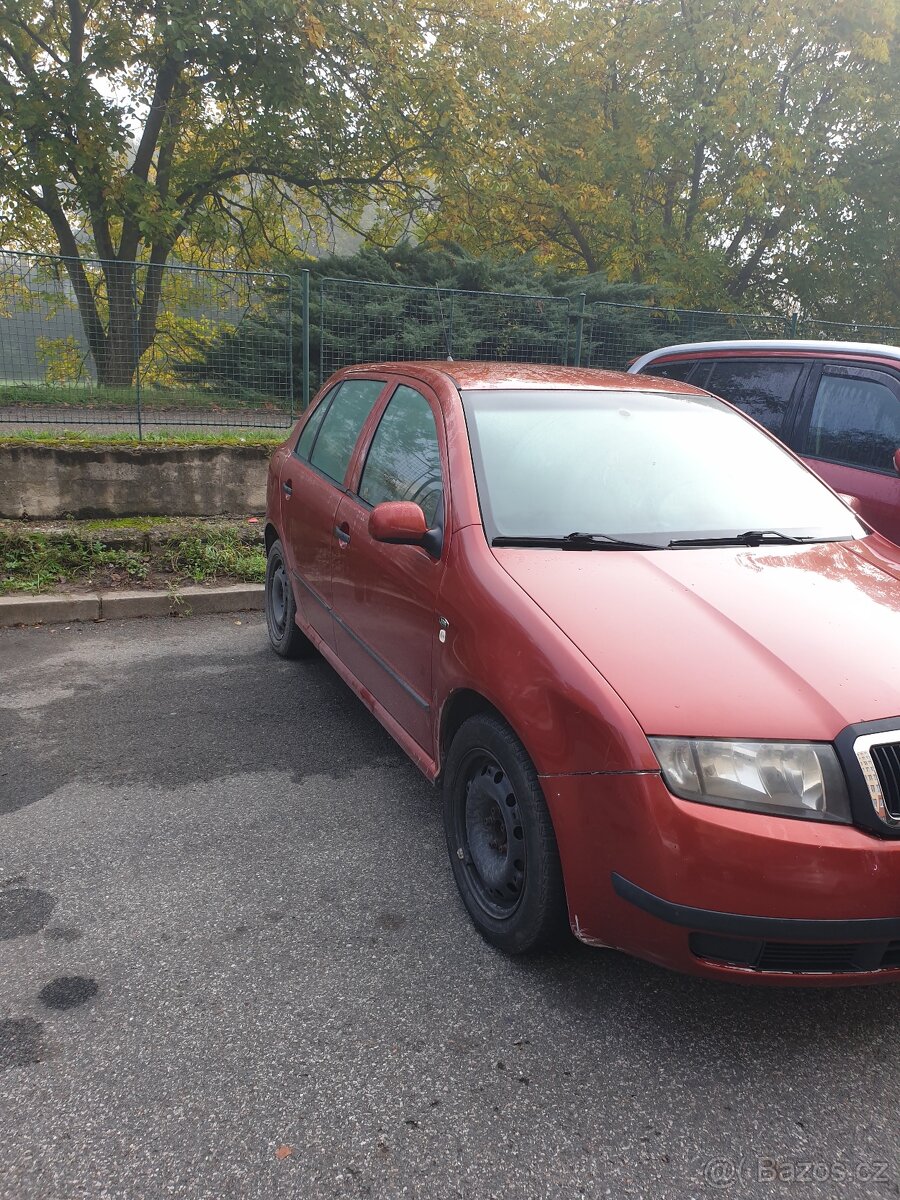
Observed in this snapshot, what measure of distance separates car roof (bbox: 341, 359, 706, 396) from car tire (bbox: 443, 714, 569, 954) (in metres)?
1.54

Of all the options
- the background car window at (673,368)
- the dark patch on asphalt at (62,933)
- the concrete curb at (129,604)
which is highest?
the background car window at (673,368)

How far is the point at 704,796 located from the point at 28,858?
2.36 meters

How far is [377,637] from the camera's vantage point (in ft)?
11.3

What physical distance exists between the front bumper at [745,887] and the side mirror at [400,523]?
1143mm

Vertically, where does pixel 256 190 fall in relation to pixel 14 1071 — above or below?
above

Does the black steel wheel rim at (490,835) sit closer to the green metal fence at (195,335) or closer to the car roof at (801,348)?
the car roof at (801,348)

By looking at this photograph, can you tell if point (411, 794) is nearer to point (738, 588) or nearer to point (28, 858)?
point (28, 858)

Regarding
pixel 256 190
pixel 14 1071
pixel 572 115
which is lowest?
pixel 14 1071

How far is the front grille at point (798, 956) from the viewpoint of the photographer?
6.73 feet

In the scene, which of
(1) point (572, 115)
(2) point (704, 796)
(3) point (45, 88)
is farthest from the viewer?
(1) point (572, 115)

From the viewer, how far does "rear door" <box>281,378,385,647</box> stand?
406 centimetres

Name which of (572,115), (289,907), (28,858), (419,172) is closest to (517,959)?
(289,907)

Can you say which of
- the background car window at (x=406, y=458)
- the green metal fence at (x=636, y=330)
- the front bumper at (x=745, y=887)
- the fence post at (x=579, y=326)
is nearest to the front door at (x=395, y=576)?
the background car window at (x=406, y=458)

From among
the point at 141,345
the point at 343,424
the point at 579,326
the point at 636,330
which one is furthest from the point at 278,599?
the point at 636,330
